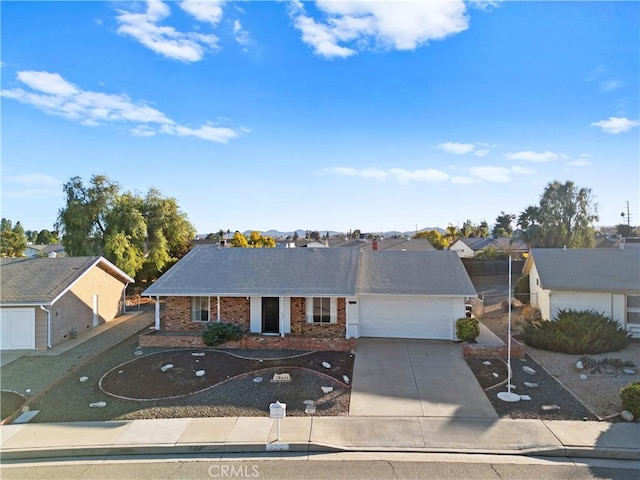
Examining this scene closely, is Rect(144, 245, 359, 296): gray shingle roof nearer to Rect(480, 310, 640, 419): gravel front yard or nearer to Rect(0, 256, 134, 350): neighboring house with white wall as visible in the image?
Rect(0, 256, 134, 350): neighboring house with white wall

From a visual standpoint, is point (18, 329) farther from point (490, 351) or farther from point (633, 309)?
point (633, 309)

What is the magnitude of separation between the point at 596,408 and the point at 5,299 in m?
21.6

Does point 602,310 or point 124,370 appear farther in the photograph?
point 602,310

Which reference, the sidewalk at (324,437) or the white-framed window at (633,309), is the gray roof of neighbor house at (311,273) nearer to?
the sidewalk at (324,437)

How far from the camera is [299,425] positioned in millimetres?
9383

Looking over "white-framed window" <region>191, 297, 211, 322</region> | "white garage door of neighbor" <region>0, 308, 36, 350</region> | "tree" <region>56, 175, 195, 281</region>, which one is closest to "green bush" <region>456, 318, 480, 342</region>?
"white-framed window" <region>191, 297, 211, 322</region>

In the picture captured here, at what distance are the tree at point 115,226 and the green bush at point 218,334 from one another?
48.1ft

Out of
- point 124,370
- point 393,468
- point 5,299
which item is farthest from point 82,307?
point 393,468

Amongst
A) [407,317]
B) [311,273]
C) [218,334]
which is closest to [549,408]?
[407,317]

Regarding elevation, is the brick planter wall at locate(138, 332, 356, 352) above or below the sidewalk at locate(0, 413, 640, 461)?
above

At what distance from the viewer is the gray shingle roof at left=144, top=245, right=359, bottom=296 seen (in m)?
16.5

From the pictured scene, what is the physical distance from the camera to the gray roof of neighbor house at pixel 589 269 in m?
17.3

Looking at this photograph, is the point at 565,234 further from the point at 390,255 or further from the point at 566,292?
the point at 390,255

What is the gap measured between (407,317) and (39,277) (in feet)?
55.9
